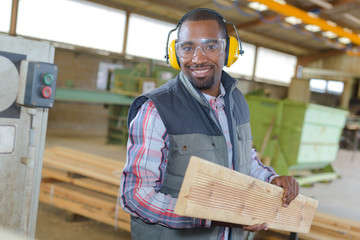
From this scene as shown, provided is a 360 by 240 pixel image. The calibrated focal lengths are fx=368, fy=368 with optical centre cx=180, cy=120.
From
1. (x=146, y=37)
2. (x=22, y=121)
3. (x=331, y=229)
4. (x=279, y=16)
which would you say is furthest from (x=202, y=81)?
(x=279, y=16)

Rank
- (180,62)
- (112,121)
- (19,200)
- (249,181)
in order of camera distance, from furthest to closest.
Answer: (112,121) < (19,200) < (180,62) < (249,181)

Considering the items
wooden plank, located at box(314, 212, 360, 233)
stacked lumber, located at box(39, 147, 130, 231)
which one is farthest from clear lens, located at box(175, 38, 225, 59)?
wooden plank, located at box(314, 212, 360, 233)

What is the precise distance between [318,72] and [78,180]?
653 inches

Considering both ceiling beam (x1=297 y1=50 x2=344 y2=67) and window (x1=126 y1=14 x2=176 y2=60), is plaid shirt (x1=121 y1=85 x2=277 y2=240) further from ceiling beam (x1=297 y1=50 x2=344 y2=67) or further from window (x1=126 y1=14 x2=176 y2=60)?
ceiling beam (x1=297 y1=50 x2=344 y2=67)

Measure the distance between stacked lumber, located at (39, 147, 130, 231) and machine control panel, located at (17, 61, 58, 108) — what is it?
176 centimetres

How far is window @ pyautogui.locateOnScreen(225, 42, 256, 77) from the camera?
15406mm

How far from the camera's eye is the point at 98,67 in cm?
1130

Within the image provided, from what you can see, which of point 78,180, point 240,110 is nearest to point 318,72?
point 78,180

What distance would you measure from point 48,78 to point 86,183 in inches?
82.3

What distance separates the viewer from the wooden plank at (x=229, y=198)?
39.9 inches

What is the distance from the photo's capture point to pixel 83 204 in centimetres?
365

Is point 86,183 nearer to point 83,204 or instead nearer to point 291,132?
point 83,204

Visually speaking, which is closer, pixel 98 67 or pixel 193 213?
pixel 193 213

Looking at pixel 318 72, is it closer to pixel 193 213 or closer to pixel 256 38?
pixel 256 38
